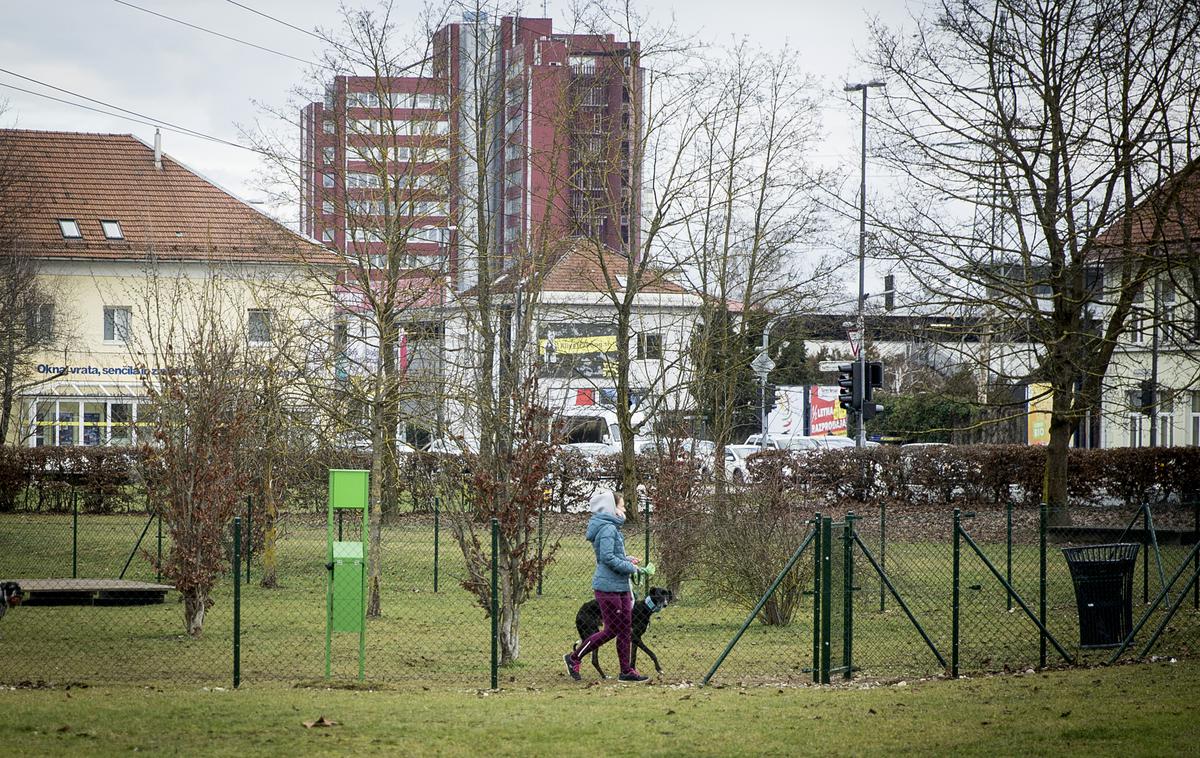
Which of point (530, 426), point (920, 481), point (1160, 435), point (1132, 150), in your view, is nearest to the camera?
point (530, 426)

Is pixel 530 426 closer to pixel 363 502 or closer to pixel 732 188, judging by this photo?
pixel 363 502

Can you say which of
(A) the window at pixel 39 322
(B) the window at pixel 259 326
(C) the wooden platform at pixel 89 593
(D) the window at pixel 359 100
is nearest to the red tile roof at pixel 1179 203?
(D) the window at pixel 359 100

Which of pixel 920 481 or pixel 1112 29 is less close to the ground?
pixel 1112 29

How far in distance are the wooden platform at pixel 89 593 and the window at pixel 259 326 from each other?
16.7 feet

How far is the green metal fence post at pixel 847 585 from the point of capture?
1109cm

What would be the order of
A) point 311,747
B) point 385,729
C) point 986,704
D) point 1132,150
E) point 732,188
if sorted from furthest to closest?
point 732,188 < point 1132,150 < point 986,704 < point 385,729 < point 311,747

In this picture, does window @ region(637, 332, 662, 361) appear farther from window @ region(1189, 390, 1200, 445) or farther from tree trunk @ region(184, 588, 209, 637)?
window @ region(1189, 390, 1200, 445)

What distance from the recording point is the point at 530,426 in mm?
12531

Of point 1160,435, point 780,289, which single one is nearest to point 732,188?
point 780,289

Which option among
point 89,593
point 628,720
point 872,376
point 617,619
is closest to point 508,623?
point 617,619

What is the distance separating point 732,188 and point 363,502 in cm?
1780

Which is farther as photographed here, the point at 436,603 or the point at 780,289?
the point at 780,289

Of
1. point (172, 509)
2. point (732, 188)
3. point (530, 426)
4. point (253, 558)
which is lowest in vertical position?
point (253, 558)

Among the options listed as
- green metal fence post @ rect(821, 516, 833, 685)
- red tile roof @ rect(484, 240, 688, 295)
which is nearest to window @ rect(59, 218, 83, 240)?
red tile roof @ rect(484, 240, 688, 295)
